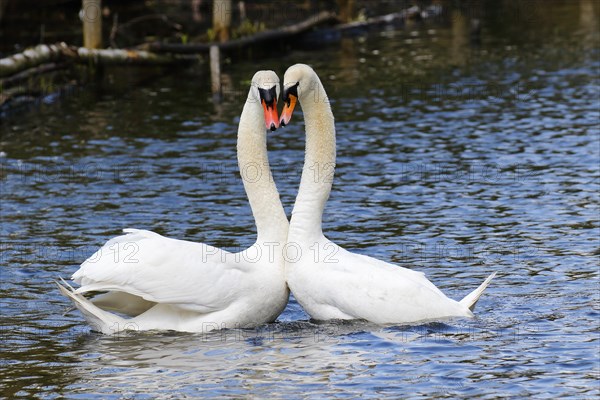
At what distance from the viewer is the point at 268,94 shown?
953 centimetres

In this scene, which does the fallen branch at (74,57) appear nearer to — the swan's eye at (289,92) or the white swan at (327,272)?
the white swan at (327,272)

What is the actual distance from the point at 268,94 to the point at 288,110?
21cm

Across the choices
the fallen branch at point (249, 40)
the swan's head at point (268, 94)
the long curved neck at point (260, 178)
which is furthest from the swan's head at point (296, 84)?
the fallen branch at point (249, 40)

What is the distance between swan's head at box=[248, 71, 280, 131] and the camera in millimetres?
9436

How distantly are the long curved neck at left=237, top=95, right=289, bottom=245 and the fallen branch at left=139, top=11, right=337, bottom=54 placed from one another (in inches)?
684

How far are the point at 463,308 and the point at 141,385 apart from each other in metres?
2.80

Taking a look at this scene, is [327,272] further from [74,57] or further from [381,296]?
[74,57]

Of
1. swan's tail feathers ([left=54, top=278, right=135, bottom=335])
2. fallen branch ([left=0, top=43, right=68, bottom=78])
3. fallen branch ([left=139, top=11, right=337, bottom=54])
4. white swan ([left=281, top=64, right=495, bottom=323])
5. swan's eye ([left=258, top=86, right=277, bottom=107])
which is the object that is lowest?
swan's tail feathers ([left=54, top=278, right=135, bottom=335])

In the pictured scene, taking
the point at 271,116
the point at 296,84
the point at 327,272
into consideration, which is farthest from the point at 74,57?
the point at 327,272

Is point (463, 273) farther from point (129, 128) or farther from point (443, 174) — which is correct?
point (129, 128)

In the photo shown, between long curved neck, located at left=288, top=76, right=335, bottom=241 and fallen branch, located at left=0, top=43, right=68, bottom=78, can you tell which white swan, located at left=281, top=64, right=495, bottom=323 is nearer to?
long curved neck, located at left=288, top=76, right=335, bottom=241

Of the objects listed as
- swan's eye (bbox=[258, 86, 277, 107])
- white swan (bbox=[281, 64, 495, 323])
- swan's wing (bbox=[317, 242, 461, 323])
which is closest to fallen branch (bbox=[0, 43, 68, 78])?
white swan (bbox=[281, 64, 495, 323])

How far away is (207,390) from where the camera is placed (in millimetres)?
8398

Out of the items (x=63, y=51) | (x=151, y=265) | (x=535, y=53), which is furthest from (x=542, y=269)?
(x=535, y=53)
